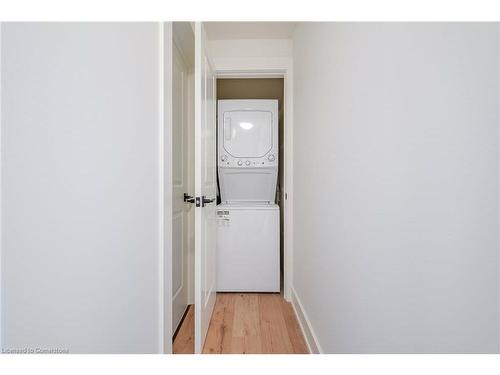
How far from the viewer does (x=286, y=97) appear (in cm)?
217

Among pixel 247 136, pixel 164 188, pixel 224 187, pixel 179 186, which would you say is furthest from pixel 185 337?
pixel 247 136

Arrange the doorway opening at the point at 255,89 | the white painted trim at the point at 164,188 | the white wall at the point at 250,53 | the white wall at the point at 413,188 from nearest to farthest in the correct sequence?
the white wall at the point at 413,188 < the white painted trim at the point at 164,188 < the white wall at the point at 250,53 < the doorway opening at the point at 255,89

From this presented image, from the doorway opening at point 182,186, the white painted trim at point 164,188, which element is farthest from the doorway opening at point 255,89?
the white painted trim at point 164,188

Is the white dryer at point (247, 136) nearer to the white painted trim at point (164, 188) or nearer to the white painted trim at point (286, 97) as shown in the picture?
the white painted trim at point (286, 97)

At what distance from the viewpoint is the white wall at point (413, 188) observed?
0.47 metres

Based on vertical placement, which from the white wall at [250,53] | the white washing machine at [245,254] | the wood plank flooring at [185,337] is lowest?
the wood plank flooring at [185,337]

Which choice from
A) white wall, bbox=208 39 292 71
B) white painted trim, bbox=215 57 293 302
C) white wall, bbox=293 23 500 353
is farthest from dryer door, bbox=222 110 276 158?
white wall, bbox=293 23 500 353

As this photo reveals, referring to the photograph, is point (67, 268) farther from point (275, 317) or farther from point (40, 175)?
point (275, 317)

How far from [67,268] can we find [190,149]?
5.41ft

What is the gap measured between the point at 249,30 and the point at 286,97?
640 mm

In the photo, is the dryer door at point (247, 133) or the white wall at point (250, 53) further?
the dryer door at point (247, 133)

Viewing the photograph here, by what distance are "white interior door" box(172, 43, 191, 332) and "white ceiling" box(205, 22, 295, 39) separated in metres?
0.39

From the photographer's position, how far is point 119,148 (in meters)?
0.77
